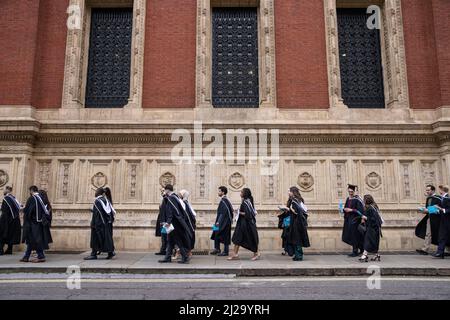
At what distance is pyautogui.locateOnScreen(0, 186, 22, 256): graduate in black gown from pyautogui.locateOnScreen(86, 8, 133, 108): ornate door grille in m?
4.35

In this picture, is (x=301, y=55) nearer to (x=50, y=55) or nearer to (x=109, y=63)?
(x=109, y=63)

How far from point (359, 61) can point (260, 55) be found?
149 inches

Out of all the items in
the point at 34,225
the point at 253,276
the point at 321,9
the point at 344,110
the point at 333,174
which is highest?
the point at 321,9

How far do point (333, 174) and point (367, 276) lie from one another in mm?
4652

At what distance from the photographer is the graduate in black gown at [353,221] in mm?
10500

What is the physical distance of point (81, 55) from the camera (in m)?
13.4

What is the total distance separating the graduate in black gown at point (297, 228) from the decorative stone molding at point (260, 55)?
155 inches

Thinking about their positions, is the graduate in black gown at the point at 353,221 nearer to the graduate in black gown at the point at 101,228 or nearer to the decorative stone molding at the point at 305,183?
the decorative stone molding at the point at 305,183

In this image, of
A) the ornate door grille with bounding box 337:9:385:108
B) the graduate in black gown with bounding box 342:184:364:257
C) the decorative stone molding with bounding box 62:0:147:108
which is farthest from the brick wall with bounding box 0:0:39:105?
the ornate door grille with bounding box 337:9:385:108

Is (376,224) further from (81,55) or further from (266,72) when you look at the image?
(81,55)

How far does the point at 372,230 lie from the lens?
984 cm

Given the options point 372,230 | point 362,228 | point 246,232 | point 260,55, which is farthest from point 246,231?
point 260,55

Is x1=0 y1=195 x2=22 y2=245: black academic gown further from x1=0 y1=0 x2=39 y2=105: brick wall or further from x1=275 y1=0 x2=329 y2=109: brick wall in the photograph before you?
x1=275 y1=0 x2=329 y2=109: brick wall

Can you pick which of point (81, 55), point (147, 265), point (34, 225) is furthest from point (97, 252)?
point (81, 55)
